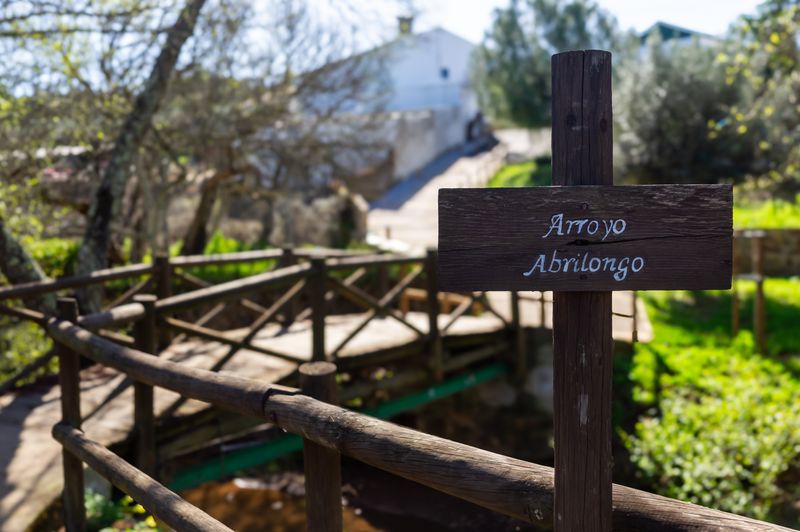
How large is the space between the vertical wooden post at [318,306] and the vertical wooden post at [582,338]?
4.42 meters

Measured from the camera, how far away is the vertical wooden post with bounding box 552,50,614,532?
82.5 inches

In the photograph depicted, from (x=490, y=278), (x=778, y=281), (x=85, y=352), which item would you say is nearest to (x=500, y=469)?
(x=490, y=278)

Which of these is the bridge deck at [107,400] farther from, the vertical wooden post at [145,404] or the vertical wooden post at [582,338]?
the vertical wooden post at [582,338]

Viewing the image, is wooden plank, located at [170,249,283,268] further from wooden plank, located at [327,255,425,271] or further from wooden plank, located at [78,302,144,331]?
wooden plank, located at [78,302,144,331]

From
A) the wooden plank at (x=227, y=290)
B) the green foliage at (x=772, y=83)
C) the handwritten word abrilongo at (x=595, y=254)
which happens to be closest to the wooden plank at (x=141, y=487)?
the wooden plank at (x=227, y=290)

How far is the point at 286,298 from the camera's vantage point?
7312 millimetres

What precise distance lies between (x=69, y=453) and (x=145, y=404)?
3.31 feet

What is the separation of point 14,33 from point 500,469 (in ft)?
21.1

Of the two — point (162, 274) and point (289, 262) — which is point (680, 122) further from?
point (162, 274)

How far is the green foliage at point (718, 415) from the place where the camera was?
747cm

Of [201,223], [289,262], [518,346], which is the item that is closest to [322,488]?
[289,262]

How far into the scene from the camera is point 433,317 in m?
7.98

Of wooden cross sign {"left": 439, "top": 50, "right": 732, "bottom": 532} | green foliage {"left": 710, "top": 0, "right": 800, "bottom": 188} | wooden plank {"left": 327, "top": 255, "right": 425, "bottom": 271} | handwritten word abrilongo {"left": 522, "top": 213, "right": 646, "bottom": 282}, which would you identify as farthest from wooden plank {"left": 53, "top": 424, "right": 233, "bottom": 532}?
green foliage {"left": 710, "top": 0, "right": 800, "bottom": 188}

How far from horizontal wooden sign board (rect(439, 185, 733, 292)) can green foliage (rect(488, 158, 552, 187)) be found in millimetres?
26110
